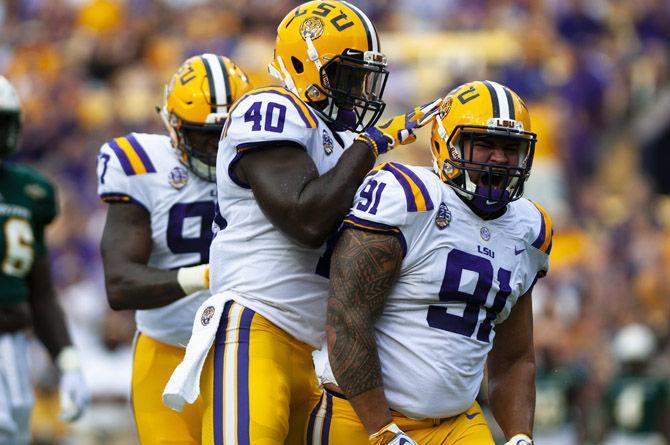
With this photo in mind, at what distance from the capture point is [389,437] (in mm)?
3809

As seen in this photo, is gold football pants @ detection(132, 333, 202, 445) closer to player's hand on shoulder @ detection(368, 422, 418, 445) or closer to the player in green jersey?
player's hand on shoulder @ detection(368, 422, 418, 445)

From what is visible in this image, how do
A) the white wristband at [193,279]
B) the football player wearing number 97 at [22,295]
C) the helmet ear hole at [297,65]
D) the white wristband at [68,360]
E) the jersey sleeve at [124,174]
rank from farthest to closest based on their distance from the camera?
the white wristband at [68,360] → the football player wearing number 97 at [22,295] → the jersey sleeve at [124,174] → the white wristband at [193,279] → the helmet ear hole at [297,65]

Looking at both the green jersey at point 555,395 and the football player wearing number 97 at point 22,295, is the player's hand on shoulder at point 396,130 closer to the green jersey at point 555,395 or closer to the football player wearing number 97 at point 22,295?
the football player wearing number 97 at point 22,295

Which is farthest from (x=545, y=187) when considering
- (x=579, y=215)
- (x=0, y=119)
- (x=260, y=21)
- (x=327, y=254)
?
(x=327, y=254)

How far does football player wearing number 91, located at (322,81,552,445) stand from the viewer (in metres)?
3.83

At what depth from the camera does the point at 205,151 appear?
16.5 ft

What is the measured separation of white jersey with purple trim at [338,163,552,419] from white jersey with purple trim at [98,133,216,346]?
1253mm

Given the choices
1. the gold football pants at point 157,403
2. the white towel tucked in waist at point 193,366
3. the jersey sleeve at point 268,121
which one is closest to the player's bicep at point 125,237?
the gold football pants at point 157,403

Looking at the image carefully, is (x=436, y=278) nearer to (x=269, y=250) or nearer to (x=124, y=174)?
(x=269, y=250)

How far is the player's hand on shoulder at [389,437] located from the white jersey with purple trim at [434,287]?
7.2 inches

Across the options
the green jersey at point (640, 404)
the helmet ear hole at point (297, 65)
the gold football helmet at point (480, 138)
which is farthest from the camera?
the green jersey at point (640, 404)

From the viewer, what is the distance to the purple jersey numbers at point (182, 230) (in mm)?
5027

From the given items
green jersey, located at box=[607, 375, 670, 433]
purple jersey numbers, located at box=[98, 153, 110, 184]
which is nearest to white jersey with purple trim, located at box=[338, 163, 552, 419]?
purple jersey numbers, located at box=[98, 153, 110, 184]

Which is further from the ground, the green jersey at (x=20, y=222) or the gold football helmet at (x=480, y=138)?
the gold football helmet at (x=480, y=138)
